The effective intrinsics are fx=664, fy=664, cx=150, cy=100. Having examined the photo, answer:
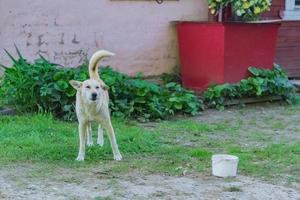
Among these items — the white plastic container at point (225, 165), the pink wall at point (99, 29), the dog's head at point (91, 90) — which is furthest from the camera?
the pink wall at point (99, 29)

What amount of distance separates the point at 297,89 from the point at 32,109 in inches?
186

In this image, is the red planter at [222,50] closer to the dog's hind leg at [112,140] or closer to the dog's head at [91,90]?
the dog's hind leg at [112,140]

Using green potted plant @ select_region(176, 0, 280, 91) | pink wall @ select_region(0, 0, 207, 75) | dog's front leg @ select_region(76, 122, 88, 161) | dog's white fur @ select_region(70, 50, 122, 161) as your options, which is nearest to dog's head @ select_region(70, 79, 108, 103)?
dog's white fur @ select_region(70, 50, 122, 161)

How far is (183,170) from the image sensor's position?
5707mm

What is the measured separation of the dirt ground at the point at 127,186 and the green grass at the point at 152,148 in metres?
0.17

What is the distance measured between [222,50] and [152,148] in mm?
3210

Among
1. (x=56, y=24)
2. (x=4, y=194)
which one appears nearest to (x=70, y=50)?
(x=56, y=24)

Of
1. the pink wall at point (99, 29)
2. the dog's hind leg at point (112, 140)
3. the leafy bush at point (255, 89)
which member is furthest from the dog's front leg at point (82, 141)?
the leafy bush at point (255, 89)

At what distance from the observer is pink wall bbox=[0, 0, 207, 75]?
880 cm

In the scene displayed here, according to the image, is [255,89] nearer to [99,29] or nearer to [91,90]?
[99,29]

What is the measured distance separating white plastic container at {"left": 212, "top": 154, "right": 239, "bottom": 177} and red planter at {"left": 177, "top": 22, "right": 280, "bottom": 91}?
4.02 metres

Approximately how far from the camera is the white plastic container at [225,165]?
18.0 feet

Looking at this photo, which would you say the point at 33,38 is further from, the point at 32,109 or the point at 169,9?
the point at 169,9

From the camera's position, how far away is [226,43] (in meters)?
9.33
